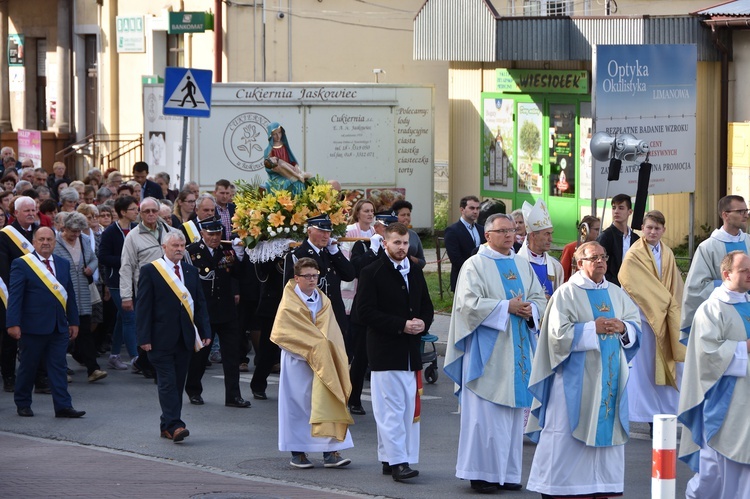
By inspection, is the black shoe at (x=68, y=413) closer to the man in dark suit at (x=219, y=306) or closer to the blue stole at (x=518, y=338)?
the man in dark suit at (x=219, y=306)

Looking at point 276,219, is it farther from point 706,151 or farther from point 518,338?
point 706,151

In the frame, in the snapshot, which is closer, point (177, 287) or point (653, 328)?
point (177, 287)

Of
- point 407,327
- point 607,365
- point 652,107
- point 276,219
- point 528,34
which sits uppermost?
point 528,34

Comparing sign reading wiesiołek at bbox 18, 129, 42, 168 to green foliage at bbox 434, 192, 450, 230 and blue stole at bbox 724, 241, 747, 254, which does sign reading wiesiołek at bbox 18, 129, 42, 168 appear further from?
blue stole at bbox 724, 241, 747, 254

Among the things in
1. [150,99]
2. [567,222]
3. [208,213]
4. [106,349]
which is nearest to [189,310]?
[208,213]

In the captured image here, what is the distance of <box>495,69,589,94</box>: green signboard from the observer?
2322 centimetres

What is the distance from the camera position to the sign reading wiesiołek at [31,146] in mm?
25609

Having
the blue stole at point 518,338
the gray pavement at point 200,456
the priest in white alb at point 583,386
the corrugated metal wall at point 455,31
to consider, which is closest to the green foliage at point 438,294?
the corrugated metal wall at point 455,31

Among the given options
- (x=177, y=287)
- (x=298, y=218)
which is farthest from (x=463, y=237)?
(x=177, y=287)

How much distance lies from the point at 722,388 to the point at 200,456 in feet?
13.5

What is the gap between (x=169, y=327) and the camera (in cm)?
1158

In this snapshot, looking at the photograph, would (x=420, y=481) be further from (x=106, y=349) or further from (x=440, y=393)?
(x=106, y=349)

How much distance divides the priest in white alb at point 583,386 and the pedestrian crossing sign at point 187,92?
934 cm

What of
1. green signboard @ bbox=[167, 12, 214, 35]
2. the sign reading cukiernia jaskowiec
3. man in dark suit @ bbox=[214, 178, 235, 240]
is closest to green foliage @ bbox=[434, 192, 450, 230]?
green signboard @ bbox=[167, 12, 214, 35]
